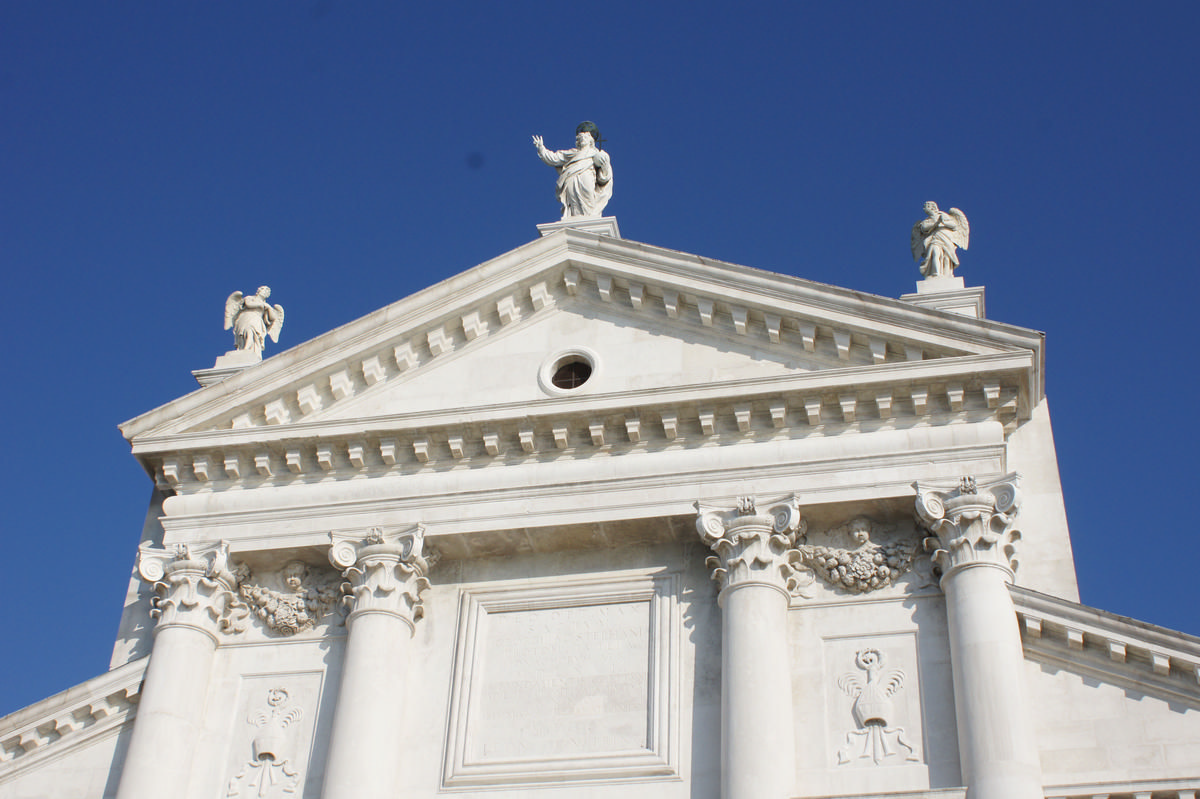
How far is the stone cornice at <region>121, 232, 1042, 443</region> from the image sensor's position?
71.3ft

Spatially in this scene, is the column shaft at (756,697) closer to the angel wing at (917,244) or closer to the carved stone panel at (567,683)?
the carved stone panel at (567,683)

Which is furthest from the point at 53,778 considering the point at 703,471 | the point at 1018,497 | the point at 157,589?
the point at 1018,497

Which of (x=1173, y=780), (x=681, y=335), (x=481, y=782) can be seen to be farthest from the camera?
(x=681, y=335)

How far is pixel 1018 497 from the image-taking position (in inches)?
767

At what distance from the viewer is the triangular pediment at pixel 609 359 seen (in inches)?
813

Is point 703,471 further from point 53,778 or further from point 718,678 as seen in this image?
point 53,778

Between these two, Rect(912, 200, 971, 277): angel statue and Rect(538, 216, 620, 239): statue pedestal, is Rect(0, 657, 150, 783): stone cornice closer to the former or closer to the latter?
Rect(538, 216, 620, 239): statue pedestal

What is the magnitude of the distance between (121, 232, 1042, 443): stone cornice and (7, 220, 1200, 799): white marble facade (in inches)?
1.8

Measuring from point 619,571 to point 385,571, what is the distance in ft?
10.7

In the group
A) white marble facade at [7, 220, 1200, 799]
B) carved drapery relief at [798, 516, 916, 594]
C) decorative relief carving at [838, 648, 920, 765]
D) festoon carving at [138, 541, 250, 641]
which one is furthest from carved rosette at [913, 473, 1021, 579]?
festoon carving at [138, 541, 250, 641]

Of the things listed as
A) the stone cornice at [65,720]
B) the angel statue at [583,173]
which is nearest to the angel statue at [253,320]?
the angel statue at [583,173]

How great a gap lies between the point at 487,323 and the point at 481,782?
285 inches

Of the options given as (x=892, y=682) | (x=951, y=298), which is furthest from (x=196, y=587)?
(x=951, y=298)

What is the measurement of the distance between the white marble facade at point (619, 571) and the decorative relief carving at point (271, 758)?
0.04 metres
